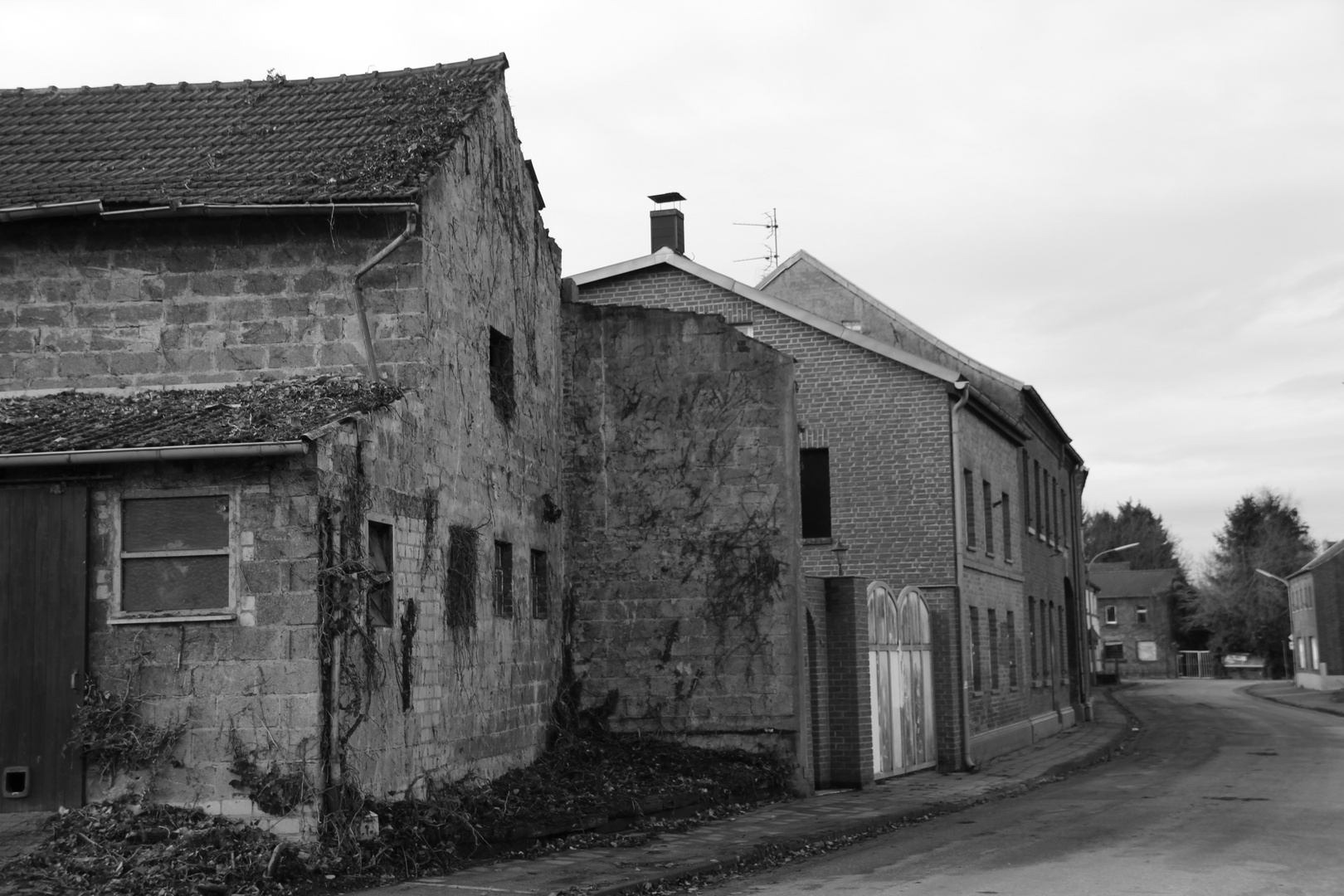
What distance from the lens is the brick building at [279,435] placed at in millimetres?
11727

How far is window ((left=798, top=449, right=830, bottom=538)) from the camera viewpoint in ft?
79.3

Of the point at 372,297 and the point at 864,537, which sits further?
the point at 864,537

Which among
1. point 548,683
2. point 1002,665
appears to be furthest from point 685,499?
point 1002,665

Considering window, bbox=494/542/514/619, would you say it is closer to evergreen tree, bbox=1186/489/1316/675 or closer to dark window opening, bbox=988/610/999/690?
dark window opening, bbox=988/610/999/690

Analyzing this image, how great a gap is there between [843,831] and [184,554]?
286 inches

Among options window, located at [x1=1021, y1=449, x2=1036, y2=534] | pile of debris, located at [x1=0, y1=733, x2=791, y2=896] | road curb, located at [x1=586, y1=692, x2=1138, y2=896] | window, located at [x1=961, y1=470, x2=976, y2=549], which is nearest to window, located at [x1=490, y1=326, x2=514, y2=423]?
pile of debris, located at [x1=0, y1=733, x2=791, y2=896]

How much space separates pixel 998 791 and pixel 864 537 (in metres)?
4.99

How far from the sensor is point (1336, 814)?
54.1 feet

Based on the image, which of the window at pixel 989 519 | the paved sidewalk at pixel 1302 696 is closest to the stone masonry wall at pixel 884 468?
the window at pixel 989 519

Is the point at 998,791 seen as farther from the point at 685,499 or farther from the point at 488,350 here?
the point at 488,350

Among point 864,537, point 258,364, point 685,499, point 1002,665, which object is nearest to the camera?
point 258,364

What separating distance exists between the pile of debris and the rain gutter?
2.66 metres

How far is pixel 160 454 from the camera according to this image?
11445 mm

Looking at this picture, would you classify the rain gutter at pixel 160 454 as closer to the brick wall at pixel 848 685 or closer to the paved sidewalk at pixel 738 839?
the paved sidewalk at pixel 738 839
